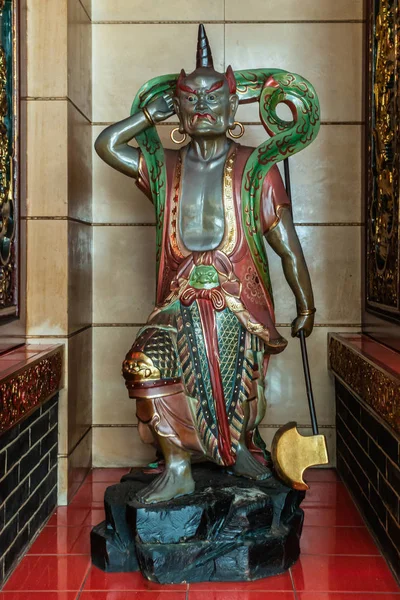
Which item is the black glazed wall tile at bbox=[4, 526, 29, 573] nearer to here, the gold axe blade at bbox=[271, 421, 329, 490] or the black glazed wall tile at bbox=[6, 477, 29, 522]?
the black glazed wall tile at bbox=[6, 477, 29, 522]

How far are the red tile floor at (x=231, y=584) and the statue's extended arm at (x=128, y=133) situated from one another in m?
1.59

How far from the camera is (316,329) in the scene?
448 centimetres

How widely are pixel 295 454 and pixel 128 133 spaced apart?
1.47 metres

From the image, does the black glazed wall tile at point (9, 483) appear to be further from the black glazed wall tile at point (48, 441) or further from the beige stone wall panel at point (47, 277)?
the beige stone wall panel at point (47, 277)

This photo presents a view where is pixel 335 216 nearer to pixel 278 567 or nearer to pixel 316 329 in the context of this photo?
pixel 316 329

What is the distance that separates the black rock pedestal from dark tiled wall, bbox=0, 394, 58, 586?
1.04ft

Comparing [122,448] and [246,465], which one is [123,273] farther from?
[246,465]

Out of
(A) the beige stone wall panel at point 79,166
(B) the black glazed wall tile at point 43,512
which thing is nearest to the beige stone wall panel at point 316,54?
(A) the beige stone wall panel at point 79,166

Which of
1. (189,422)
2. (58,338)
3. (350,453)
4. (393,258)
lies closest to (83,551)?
(189,422)

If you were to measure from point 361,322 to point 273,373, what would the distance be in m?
0.56

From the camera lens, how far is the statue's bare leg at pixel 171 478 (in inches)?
122

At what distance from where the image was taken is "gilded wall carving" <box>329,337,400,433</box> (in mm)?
2879

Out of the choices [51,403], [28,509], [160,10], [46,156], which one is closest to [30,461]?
[28,509]

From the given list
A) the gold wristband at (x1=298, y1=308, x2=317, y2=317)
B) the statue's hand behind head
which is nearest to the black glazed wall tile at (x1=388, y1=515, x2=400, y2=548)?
the gold wristband at (x1=298, y1=308, x2=317, y2=317)
